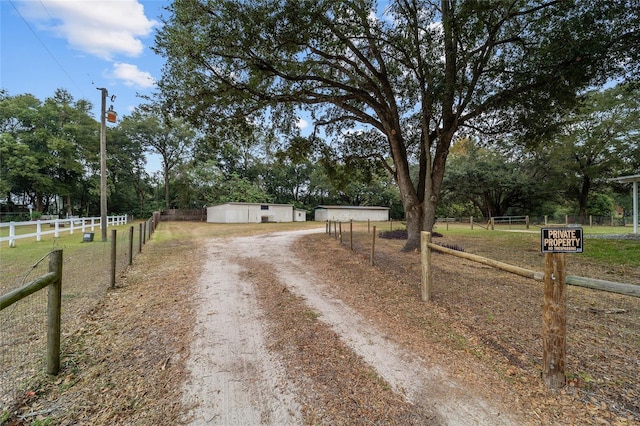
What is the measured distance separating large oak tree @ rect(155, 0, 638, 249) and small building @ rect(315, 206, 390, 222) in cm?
2752

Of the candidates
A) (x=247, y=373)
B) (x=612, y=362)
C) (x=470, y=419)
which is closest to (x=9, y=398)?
(x=247, y=373)

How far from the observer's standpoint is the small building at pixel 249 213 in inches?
1229

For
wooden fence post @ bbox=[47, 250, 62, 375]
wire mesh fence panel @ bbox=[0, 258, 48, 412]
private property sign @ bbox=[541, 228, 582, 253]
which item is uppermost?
private property sign @ bbox=[541, 228, 582, 253]

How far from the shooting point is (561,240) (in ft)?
8.46

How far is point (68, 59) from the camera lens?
31.9ft

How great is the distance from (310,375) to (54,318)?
2.50 meters

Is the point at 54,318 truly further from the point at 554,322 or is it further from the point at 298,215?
the point at 298,215

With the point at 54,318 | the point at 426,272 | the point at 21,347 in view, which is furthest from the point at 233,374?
the point at 426,272

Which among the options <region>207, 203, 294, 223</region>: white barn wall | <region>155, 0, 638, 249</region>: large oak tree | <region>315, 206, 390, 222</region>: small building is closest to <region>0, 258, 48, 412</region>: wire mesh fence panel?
<region>155, 0, 638, 249</region>: large oak tree

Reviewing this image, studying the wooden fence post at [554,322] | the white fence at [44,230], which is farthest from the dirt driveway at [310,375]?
the white fence at [44,230]

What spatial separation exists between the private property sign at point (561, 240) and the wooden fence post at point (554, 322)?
111 mm

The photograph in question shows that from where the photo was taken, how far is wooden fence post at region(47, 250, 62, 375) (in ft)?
8.85

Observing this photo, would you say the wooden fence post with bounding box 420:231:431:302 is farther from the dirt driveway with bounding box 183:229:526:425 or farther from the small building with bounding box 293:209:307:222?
the small building with bounding box 293:209:307:222

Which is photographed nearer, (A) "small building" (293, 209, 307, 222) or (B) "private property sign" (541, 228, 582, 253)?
(B) "private property sign" (541, 228, 582, 253)
